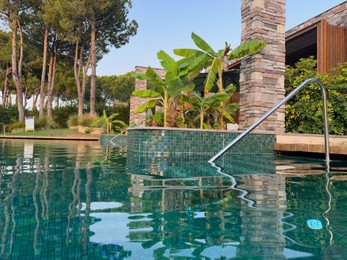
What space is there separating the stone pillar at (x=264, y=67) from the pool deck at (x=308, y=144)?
435 mm

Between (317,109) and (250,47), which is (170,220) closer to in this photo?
(250,47)

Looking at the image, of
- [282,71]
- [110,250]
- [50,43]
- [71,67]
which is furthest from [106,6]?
[110,250]

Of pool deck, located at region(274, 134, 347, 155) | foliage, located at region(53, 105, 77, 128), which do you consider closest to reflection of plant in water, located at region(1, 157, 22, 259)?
pool deck, located at region(274, 134, 347, 155)

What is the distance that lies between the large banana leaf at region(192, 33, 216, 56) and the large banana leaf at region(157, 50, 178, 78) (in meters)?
1.42

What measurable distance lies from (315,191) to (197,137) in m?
3.97

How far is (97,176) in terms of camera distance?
335 cm

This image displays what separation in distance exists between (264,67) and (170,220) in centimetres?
700

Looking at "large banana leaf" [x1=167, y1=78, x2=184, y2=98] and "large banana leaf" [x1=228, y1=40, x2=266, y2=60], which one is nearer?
"large banana leaf" [x1=167, y1=78, x2=184, y2=98]

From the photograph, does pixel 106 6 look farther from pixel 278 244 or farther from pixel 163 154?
pixel 278 244

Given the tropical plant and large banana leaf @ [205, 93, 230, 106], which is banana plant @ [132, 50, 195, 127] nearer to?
large banana leaf @ [205, 93, 230, 106]

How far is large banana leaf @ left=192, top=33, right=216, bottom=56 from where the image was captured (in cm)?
812

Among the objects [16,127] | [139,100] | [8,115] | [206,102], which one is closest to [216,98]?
[206,102]

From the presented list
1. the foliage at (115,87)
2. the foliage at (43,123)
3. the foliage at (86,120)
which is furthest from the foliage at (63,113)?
the foliage at (115,87)

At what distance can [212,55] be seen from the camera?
8391mm
